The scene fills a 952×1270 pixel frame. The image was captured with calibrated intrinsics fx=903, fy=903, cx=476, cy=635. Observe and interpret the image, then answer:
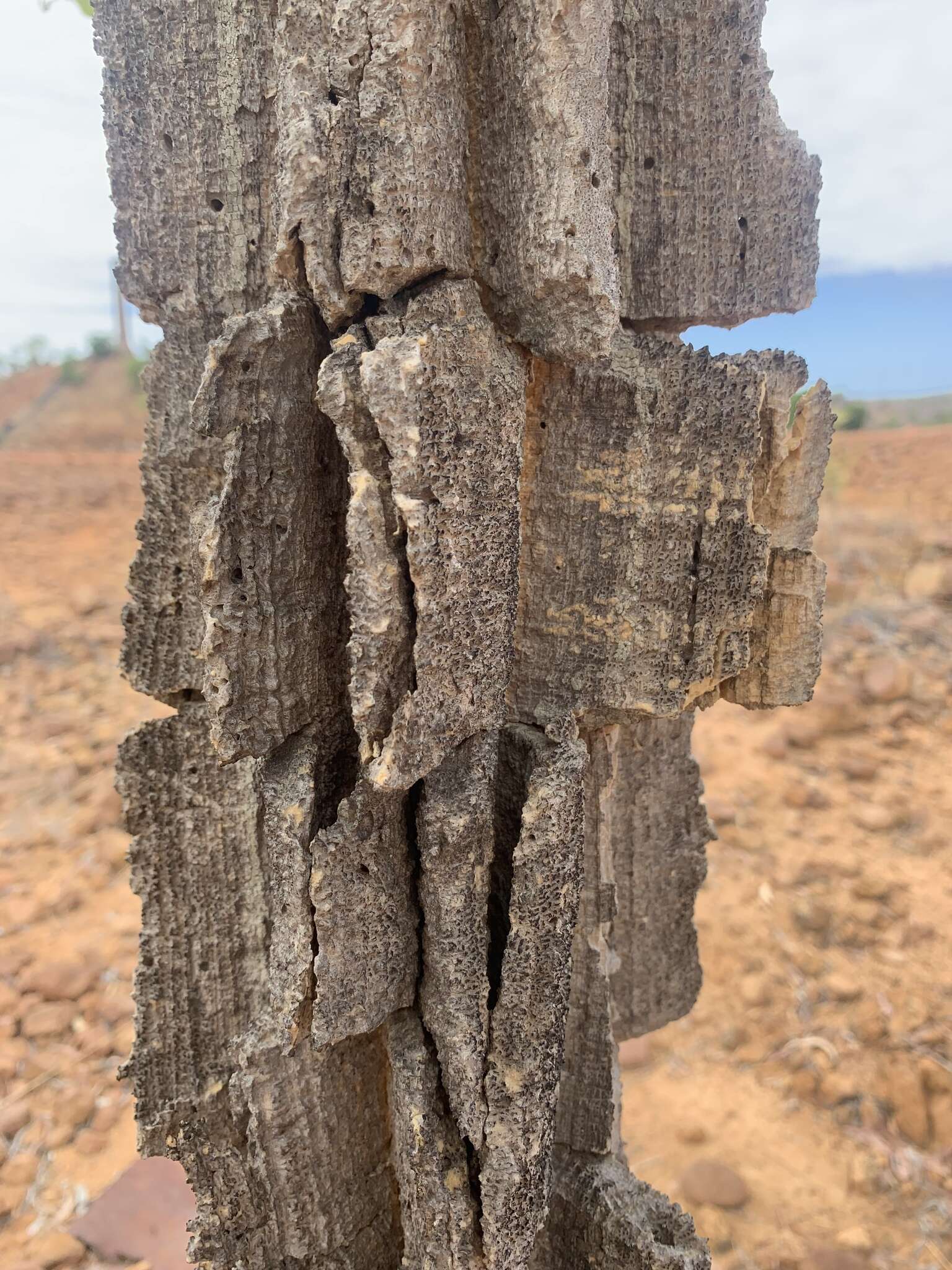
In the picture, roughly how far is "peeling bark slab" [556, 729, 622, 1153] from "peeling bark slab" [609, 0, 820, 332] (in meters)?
0.75

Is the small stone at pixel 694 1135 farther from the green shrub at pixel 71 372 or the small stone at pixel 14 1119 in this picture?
the green shrub at pixel 71 372

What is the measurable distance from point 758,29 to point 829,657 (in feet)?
14.6

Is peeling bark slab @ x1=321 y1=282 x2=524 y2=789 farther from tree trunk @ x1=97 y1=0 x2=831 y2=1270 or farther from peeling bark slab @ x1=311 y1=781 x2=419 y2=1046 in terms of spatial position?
peeling bark slab @ x1=311 y1=781 x2=419 y2=1046

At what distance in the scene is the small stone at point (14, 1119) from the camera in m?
2.54

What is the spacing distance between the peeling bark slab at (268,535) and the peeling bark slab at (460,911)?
226mm

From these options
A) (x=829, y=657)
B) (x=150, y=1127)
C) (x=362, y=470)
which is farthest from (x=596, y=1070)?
(x=829, y=657)

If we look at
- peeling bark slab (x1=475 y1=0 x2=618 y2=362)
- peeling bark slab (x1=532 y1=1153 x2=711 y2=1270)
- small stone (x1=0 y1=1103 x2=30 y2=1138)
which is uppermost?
peeling bark slab (x1=475 y1=0 x2=618 y2=362)

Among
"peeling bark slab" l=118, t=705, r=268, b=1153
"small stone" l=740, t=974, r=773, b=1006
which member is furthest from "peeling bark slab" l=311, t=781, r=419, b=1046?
"small stone" l=740, t=974, r=773, b=1006

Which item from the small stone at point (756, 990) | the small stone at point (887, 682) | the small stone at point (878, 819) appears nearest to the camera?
the small stone at point (756, 990)

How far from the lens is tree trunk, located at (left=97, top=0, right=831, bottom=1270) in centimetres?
108

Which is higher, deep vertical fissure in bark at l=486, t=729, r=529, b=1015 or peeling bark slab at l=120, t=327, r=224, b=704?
peeling bark slab at l=120, t=327, r=224, b=704

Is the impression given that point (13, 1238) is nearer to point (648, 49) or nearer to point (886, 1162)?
point (886, 1162)

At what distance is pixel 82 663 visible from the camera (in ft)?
18.2

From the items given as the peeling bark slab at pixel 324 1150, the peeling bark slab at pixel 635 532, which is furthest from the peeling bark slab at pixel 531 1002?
the peeling bark slab at pixel 324 1150
